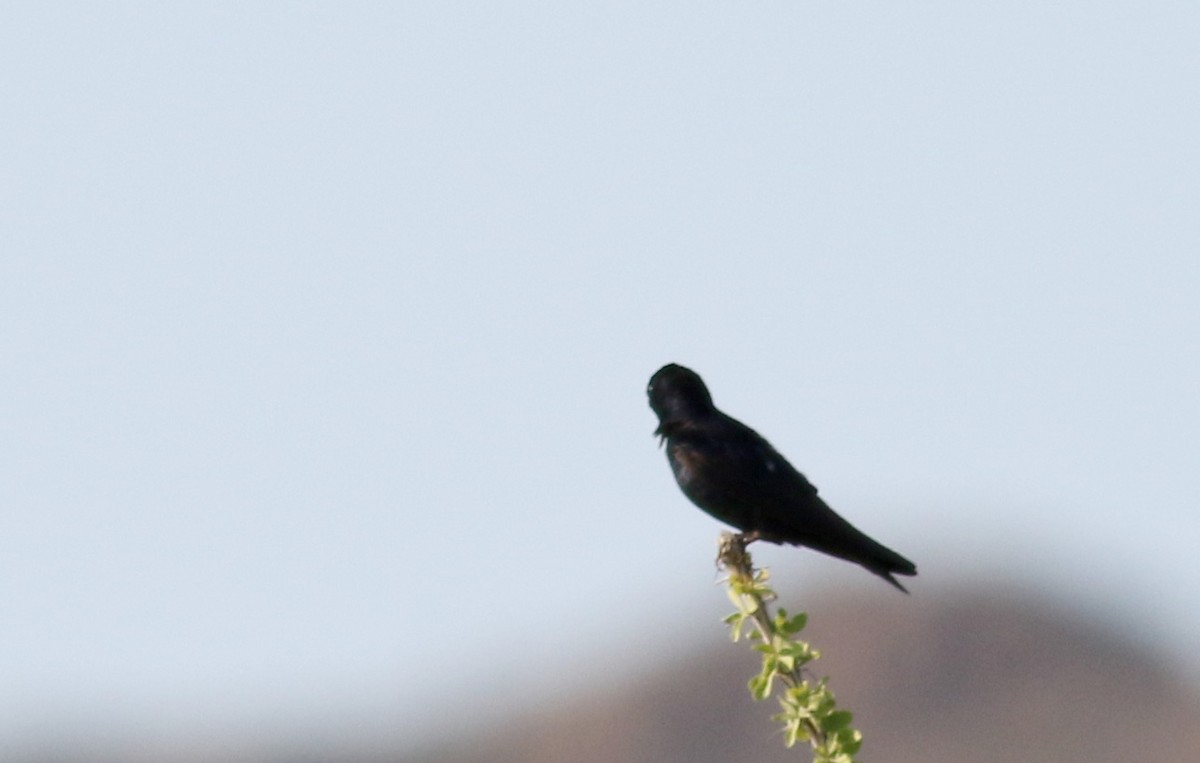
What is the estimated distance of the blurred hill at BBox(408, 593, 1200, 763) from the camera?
2074 inches

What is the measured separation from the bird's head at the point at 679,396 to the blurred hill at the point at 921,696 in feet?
137

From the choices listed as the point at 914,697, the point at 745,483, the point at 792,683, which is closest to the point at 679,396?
the point at 745,483

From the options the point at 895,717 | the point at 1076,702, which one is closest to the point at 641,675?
the point at 895,717

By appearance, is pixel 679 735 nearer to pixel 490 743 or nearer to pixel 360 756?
pixel 490 743

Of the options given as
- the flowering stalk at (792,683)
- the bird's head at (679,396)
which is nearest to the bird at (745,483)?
the bird's head at (679,396)

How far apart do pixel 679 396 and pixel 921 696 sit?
147 feet

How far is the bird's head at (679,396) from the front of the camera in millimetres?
10508

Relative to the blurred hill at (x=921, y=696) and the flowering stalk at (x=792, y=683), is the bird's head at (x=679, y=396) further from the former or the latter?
the blurred hill at (x=921, y=696)

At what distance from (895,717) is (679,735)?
5186mm

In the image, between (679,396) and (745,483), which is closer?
(745,483)

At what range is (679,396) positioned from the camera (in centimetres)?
1056

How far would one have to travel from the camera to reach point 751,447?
406 inches

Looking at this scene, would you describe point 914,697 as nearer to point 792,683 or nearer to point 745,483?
point 745,483

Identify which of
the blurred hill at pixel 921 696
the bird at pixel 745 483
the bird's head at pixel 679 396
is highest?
the blurred hill at pixel 921 696
